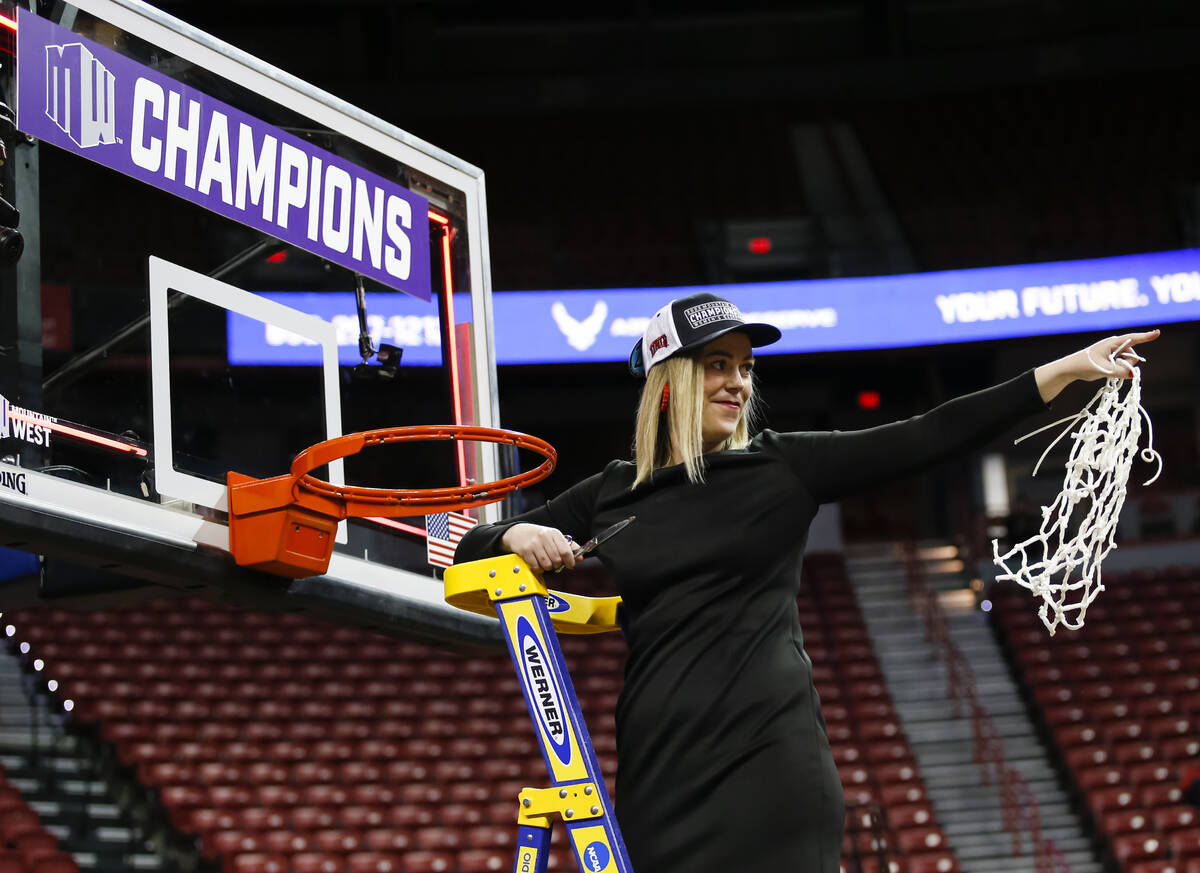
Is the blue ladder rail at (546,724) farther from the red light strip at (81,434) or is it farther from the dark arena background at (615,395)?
the red light strip at (81,434)

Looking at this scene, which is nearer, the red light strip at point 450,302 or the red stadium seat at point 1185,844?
the red light strip at point 450,302

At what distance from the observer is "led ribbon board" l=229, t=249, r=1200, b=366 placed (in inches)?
511

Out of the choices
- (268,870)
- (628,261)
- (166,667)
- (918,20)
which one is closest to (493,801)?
(268,870)

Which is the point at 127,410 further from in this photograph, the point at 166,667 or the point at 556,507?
the point at 166,667

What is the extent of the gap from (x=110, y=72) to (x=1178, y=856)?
30.2 ft

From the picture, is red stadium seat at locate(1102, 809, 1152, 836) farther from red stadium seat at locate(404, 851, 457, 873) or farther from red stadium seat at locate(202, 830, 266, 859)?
red stadium seat at locate(202, 830, 266, 859)

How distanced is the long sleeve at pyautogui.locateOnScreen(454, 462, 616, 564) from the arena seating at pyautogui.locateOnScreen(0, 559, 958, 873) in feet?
22.6


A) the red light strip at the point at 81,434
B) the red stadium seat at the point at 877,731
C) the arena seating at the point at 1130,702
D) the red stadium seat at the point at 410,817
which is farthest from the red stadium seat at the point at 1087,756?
the red light strip at the point at 81,434

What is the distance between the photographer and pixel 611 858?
208cm

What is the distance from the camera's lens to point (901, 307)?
Result: 13.4m

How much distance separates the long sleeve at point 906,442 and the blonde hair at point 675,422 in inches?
5.9

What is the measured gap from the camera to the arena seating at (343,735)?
9539mm

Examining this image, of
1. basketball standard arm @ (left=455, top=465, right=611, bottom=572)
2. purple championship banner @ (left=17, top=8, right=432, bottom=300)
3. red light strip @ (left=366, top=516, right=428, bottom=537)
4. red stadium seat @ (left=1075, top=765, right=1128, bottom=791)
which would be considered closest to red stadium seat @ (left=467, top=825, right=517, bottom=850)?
red stadium seat @ (left=1075, top=765, right=1128, bottom=791)

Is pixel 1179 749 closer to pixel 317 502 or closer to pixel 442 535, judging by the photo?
pixel 442 535
